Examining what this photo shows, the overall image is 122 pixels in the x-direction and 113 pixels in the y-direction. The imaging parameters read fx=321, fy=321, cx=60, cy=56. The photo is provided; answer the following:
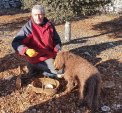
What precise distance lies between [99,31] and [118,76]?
4.15m

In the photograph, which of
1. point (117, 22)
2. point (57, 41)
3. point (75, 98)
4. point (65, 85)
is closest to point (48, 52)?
point (57, 41)

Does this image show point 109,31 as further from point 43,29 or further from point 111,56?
point 43,29

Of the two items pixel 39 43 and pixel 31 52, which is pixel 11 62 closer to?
pixel 39 43

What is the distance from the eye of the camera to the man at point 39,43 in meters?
6.73

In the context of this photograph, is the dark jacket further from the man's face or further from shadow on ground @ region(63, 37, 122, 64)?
shadow on ground @ region(63, 37, 122, 64)

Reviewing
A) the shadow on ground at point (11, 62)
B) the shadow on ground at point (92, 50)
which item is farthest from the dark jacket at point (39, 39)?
the shadow on ground at point (92, 50)

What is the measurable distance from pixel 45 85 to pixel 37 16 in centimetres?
143

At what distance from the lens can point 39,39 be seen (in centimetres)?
693

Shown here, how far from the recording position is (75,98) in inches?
251

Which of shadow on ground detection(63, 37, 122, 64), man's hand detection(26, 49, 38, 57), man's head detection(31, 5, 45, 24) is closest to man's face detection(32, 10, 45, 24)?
man's head detection(31, 5, 45, 24)

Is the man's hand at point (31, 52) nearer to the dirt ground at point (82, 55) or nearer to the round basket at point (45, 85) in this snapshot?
the round basket at point (45, 85)

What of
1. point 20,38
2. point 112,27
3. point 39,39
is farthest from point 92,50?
point 112,27

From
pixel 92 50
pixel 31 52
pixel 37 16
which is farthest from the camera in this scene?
pixel 92 50

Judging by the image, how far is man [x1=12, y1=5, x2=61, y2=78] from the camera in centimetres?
673
